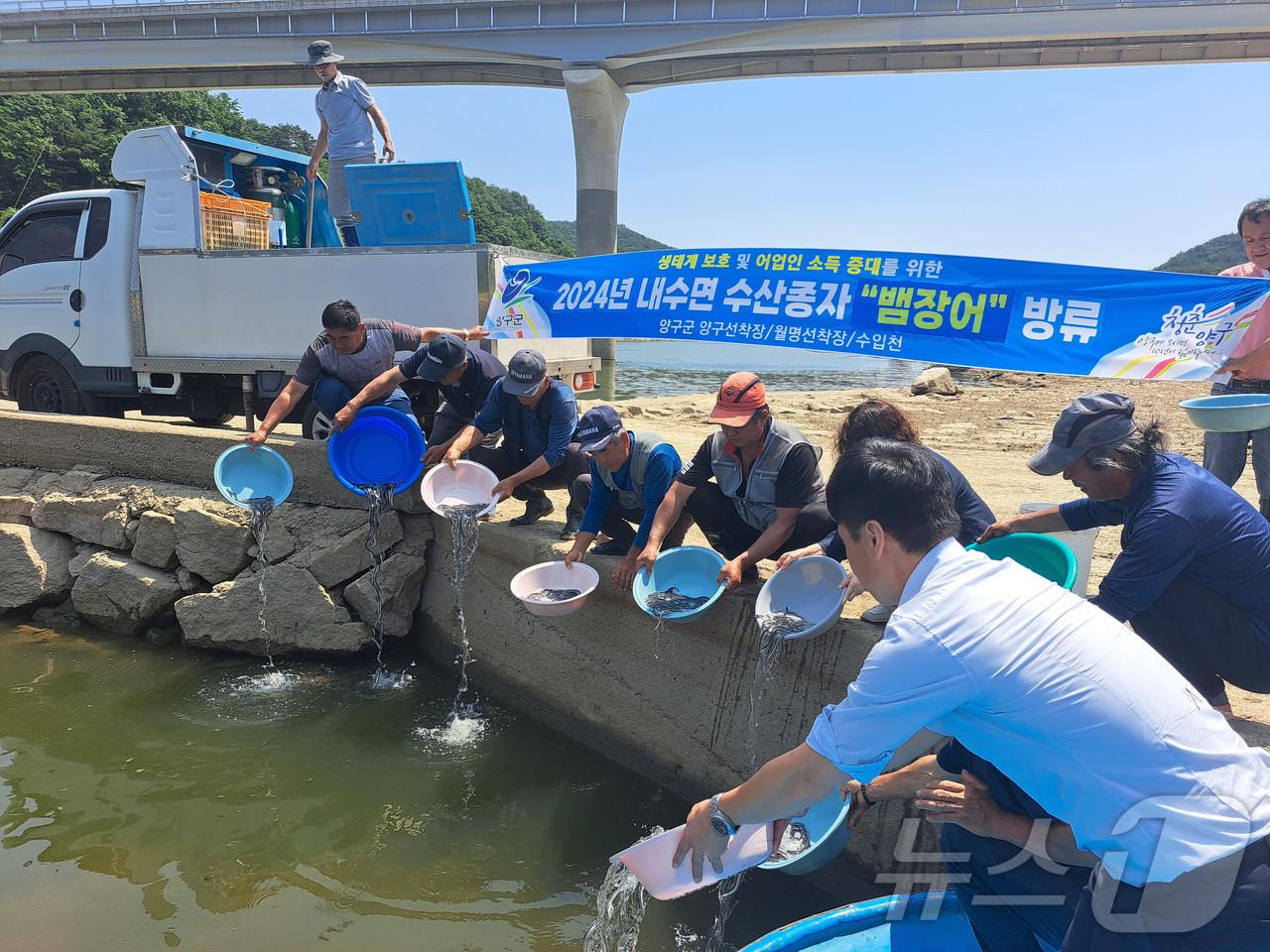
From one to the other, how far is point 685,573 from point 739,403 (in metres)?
0.92

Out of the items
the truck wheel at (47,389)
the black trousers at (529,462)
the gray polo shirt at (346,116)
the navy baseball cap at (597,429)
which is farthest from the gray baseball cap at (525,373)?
the truck wheel at (47,389)

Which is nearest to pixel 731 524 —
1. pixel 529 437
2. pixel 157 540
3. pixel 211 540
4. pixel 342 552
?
pixel 529 437

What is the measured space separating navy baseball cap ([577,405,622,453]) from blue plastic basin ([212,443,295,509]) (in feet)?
7.67

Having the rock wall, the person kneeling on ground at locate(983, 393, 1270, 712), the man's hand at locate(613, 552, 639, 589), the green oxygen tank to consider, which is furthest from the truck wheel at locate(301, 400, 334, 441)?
the person kneeling on ground at locate(983, 393, 1270, 712)

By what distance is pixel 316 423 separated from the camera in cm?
590

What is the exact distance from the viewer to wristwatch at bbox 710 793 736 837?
1.81m

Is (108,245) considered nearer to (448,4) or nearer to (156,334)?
(156,334)

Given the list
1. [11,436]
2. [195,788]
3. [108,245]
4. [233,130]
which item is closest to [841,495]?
[195,788]

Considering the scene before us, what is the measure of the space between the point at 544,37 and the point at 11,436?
1629cm

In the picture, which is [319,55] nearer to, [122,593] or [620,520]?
[122,593]

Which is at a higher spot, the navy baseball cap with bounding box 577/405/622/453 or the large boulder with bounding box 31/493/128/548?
the navy baseball cap with bounding box 577/405/622/453

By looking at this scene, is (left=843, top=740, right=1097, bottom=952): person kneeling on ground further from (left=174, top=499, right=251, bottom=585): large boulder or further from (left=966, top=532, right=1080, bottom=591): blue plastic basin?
(left=174, top=499, right=251, bottom=585): large boulder

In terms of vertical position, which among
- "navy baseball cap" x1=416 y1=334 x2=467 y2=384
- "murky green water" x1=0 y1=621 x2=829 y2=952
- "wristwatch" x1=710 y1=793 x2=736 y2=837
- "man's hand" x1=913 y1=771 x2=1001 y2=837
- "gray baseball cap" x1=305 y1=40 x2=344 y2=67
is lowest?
"murky green water" x1=0 y1=621 x2=829 y2=952

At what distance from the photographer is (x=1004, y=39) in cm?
1691
